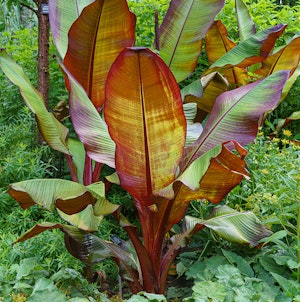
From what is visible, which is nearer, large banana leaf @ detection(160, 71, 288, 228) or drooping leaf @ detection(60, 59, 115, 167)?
large banana leaf @ detection(160, 71, 288, 228)

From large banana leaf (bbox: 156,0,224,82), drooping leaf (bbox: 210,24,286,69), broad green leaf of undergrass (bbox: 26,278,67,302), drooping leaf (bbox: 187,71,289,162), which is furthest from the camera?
large banana leaf (bbox: 156,0,224,82)

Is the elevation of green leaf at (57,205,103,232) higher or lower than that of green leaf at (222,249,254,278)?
higher

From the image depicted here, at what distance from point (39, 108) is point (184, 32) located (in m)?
1.16

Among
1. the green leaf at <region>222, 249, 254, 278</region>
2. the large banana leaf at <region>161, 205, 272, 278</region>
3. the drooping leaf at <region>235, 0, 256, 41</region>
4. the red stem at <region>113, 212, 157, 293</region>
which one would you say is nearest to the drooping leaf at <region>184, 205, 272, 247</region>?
the large banana leaf at <region>161, 205, 272, 278</region>

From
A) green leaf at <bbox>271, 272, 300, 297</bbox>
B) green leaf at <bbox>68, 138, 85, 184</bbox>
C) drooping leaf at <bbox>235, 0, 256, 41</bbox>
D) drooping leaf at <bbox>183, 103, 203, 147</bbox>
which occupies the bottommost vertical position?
Result: green leaf at <bbox>271, 272, 300, 297</bbox>

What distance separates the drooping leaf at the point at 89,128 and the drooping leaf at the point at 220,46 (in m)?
1.56

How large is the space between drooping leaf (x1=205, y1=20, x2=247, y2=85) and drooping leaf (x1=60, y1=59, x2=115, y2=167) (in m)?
1.56

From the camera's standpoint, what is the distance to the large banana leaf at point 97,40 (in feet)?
9.05

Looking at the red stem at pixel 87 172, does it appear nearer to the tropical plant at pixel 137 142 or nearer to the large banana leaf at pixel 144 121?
the tropical plant at pixel 137 142

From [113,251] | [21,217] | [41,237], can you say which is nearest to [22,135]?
[21,217]

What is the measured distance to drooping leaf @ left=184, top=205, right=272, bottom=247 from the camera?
7.98 feet

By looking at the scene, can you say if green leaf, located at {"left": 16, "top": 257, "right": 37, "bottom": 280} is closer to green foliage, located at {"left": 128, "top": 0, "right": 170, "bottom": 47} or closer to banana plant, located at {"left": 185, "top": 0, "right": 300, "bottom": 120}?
banana plant, located at {"left": 185, "top": 0, "right": 300, "bottom": 120}

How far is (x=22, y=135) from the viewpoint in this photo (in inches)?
147

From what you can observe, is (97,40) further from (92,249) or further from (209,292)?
(209,292)
